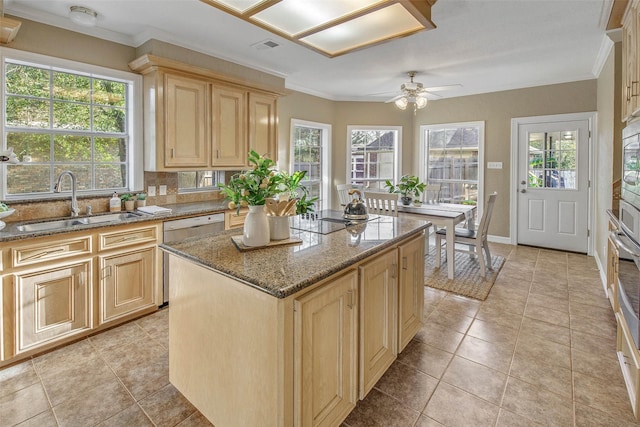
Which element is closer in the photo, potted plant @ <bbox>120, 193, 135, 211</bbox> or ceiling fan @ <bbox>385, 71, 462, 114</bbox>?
potted plant @ <bbox>120, 193, 135, 211</bbox>

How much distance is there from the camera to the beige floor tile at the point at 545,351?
2.27m

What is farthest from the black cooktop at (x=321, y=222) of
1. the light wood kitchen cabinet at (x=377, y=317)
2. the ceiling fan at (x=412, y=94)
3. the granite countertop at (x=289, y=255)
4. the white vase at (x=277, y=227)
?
the ceiling fan at (x=412, y=94)

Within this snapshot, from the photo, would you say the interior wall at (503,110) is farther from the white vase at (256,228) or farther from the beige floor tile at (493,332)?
the white vase at (256,228)

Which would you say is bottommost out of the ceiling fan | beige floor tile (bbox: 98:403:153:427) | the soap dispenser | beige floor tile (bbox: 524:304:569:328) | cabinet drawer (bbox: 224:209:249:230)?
beige floor tile (bbox: 98:403:153:427)

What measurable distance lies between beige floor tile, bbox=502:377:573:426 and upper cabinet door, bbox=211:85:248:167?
3234 millimetres

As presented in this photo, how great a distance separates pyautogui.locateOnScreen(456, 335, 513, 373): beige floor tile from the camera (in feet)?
7.31

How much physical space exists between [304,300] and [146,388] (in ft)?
4.47

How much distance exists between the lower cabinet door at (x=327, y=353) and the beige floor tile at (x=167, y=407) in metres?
0.80

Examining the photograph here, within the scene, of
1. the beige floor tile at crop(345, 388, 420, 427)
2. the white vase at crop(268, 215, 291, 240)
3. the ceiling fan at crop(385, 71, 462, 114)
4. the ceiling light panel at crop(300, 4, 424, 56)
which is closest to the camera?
the beige floor tile at crop(345, 388, 420, 427)

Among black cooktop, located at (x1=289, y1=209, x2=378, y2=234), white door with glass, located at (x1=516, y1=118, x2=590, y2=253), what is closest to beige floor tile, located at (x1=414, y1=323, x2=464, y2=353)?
black cooktop, located at (x1=289, y1=209, x2=378, y2=234)

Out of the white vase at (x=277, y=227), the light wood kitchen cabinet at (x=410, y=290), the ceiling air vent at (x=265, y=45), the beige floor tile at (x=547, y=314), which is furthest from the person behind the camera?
the ceiling air vent at (x=265, y=45)

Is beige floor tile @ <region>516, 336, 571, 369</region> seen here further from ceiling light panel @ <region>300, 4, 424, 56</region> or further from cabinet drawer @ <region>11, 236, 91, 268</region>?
cabinet drawer @ <region>11, 236, 91, 268</region>

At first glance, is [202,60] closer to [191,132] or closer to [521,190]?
[191,132]

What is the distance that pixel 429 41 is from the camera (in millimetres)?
3395
